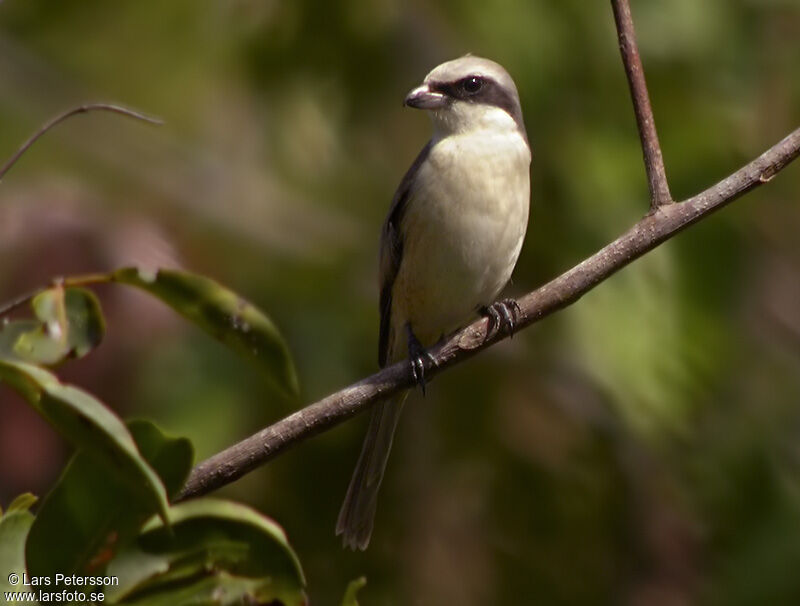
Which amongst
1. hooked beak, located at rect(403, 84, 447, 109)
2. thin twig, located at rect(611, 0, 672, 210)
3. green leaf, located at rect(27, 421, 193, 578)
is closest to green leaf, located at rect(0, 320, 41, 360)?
green leaf, located at rect(27, 421, 193, 578)

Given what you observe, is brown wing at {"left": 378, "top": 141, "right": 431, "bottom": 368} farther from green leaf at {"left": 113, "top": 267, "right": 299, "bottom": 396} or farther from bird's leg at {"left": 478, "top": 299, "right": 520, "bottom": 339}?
green leaf at {"left": 113, "top": 267, "right": 299, "bottom": 396}

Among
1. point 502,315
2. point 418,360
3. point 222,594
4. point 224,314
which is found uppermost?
point 224,314

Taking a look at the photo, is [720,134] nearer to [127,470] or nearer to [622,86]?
[622,86]

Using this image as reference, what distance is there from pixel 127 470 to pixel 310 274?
3214 millimetres

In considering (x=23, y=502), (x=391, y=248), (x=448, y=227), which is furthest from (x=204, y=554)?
(x=391, y=248)

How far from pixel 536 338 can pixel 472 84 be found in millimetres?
1102

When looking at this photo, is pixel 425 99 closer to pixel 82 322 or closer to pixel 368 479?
pixel 368 479

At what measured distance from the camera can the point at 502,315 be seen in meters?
3.96

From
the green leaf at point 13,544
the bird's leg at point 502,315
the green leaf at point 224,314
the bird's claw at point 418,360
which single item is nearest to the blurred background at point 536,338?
the bird's claw at point 418,360

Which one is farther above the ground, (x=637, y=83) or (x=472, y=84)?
(x=637, y=83)

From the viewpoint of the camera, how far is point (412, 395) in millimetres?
5047

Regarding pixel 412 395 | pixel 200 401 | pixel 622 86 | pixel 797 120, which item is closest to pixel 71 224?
pixel 200 401

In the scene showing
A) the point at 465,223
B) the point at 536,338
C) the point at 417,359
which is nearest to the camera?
the point at 417,359

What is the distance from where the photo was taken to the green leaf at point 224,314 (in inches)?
96.9
